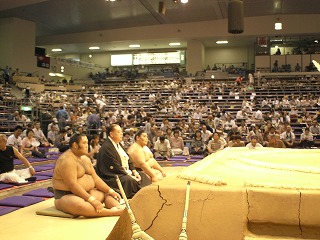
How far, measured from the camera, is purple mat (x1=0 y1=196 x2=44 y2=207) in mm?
3050

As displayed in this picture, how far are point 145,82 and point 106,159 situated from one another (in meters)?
12.9

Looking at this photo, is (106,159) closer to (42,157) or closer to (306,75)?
(42,157)

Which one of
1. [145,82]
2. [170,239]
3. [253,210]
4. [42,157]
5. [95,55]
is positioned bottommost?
[42,157]

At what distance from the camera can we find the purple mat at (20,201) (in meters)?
3.05

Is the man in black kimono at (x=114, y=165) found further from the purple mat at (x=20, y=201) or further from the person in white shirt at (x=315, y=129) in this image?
the person in white shirt at (x=315, y=129)

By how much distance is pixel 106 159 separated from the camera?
10.8 ft

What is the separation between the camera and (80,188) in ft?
8.72

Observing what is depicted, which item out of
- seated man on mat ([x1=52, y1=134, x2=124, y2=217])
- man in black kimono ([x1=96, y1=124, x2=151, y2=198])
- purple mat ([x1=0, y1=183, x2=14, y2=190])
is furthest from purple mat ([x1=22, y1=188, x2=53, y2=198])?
seated man on mat ([x1=52, y1=134, x2=124, y2=217])

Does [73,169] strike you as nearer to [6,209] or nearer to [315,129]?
[6,209]

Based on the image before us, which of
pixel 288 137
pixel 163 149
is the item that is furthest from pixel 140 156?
pixel 288 137

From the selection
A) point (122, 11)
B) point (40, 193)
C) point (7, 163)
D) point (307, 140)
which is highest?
point (122, 11)

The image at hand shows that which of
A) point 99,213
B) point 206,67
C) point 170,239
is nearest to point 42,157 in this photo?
point 99,213

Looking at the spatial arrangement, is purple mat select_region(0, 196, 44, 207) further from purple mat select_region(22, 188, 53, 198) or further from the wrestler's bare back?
the wrestler's bare back

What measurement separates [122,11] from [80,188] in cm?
1260
